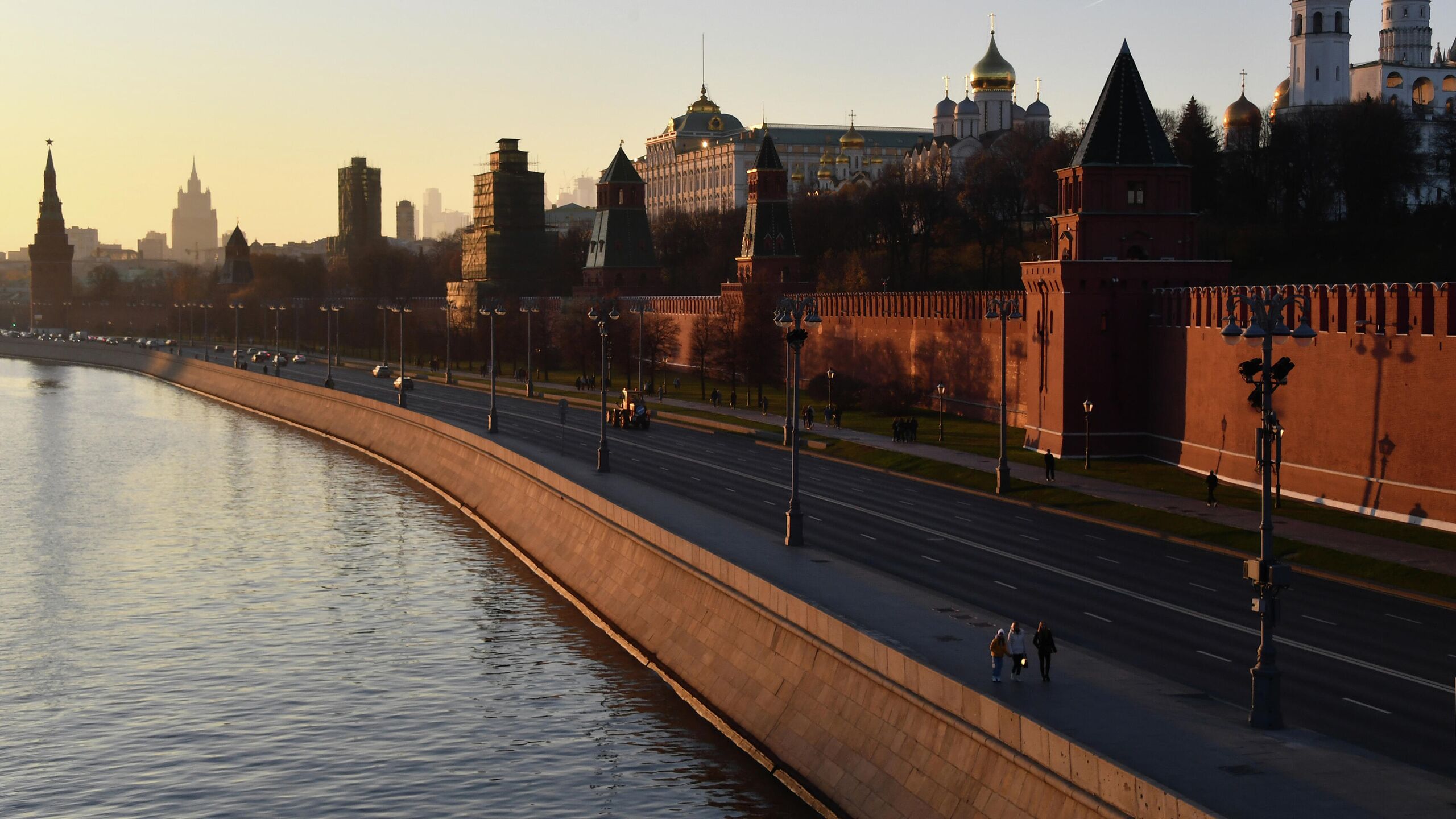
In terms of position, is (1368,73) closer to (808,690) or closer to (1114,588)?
(1114,588)

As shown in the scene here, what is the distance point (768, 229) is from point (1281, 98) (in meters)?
50.8

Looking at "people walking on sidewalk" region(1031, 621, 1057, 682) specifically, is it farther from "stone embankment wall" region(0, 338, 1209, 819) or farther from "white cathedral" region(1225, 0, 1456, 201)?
"white cathedral" region(1225, 0, 1456, 201)

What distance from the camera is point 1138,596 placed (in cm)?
3462

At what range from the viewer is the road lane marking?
27750mm

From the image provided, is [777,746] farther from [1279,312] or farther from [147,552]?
[147,552]

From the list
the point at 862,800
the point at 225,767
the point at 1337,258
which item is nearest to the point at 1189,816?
the point at 862,800

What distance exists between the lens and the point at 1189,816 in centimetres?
1658

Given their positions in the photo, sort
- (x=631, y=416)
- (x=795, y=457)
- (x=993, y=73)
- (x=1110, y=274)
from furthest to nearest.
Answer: (x=993, y=73)
(x=631, y=416)
(x=1110, y=274)
(x=795, y=457)

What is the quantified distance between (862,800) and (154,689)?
55.2 feet

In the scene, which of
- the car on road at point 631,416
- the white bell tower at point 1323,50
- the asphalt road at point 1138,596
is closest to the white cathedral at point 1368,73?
the white bell tower at point 1323,50

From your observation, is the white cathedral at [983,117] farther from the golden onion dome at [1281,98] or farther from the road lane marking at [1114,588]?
the road lane marking at [1114,588]

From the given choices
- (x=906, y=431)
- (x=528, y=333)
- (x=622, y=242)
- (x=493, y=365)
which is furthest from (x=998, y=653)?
(x=622, y=242)

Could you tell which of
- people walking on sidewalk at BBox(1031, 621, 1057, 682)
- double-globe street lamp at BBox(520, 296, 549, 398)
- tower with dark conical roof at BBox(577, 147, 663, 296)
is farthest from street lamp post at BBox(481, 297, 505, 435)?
tower with dark conical roof at BBox(577, 147, 663, 296)

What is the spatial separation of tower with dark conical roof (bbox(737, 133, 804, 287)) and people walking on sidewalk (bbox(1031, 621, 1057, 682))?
3821 inches
